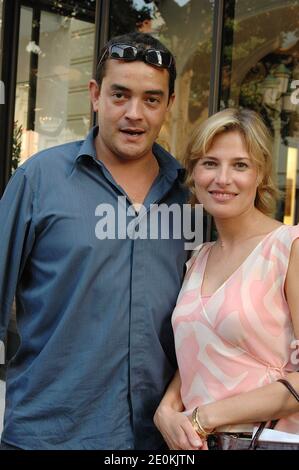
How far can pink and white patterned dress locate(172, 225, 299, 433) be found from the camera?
6.14ft

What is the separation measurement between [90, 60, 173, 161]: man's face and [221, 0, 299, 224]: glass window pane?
3.33 meters

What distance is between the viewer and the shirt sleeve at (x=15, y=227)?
2.01 metres

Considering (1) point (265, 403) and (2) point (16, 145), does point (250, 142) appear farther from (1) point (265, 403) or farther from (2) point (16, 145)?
(2) point (16, 145)

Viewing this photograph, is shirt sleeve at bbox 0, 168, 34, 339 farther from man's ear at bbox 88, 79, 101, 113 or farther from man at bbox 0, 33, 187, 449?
man's ear at bbox 88, 79, 101, 113

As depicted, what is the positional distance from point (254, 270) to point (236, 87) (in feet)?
13.0

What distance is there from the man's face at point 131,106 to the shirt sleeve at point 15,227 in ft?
1.05

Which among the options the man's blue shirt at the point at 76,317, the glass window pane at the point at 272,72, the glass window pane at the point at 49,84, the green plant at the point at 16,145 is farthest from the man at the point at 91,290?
the green plant at the point at 16,145

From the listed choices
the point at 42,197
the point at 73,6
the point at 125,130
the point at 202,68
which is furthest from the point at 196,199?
the point at 73,6

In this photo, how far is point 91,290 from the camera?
199 centimetres

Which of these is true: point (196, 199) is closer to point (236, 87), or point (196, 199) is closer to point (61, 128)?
point (236, 87)

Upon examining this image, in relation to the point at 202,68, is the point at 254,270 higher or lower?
lower

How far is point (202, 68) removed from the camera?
Answer: 602 cm
